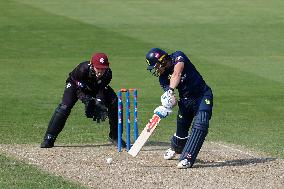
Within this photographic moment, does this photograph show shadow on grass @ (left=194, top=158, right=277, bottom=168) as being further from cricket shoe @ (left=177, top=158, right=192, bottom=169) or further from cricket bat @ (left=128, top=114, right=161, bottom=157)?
cricket bat @ (left=128, top=114, right=161, bottom=157)

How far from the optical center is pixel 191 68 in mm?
15992

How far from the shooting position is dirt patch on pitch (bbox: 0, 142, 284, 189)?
14.5m

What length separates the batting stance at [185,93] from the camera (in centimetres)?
1545

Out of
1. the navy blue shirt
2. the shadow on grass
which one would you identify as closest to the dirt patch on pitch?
the shadow on grass

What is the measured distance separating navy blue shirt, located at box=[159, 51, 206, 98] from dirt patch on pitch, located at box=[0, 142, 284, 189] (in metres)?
1.17

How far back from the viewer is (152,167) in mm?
15766

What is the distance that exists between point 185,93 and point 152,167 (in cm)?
132

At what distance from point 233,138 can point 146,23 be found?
18.8 m

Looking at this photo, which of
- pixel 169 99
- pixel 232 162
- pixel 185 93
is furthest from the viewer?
pixel 232 162

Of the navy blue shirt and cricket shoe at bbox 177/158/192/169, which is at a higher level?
the navy blue shirt

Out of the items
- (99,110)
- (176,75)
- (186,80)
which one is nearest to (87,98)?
(99,110)

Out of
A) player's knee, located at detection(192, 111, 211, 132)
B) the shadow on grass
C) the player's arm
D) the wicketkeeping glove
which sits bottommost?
the shadow on grass

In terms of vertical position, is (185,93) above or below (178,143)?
above

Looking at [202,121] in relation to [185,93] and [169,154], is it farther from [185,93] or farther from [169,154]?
[169,154]
